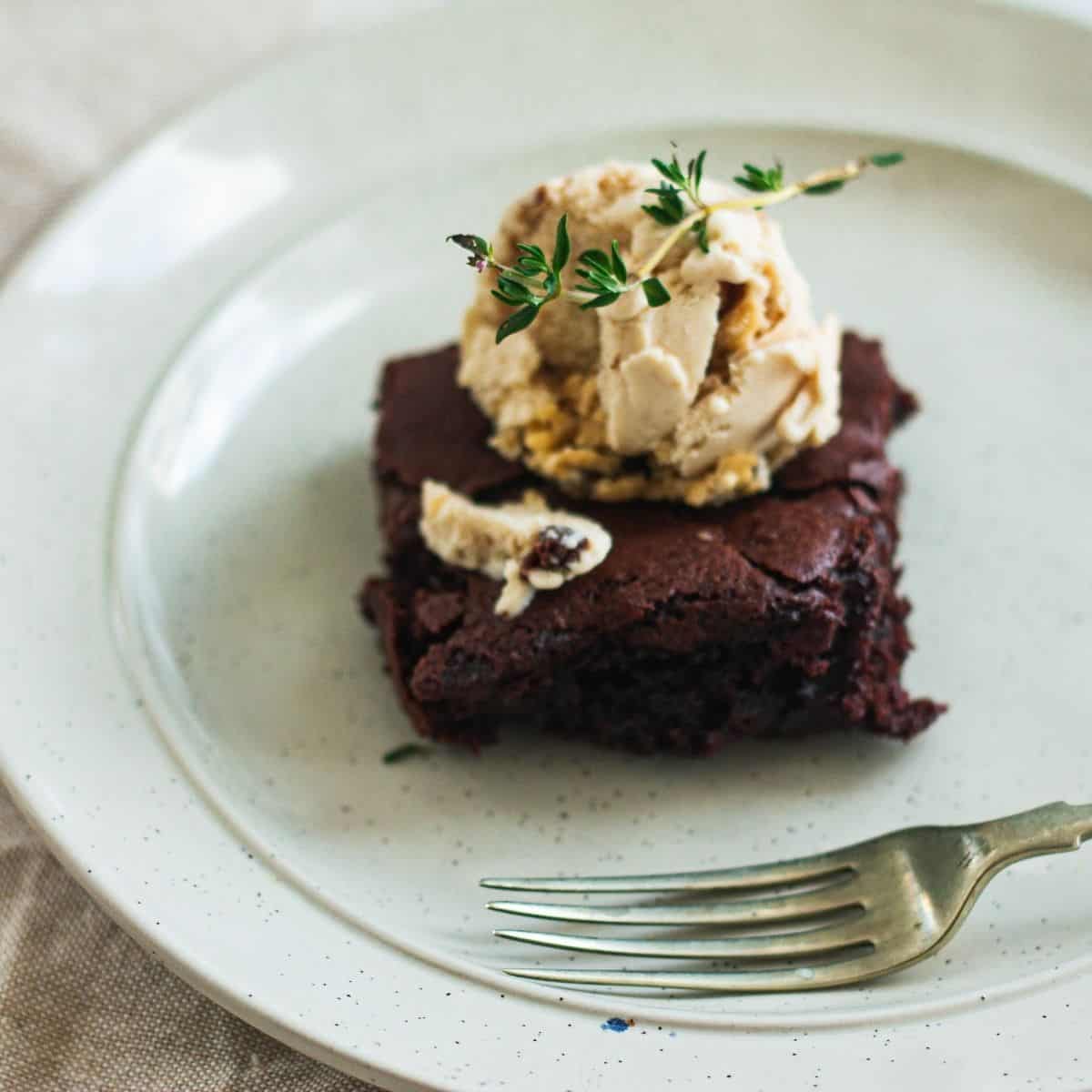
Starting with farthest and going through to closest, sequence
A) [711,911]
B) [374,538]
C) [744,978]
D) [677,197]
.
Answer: [374,538]
[677,197]
[711,911]
[744,978]

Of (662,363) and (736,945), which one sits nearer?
(736,945)

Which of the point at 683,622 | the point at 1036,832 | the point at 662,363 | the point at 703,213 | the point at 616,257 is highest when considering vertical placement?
the point at 703,213

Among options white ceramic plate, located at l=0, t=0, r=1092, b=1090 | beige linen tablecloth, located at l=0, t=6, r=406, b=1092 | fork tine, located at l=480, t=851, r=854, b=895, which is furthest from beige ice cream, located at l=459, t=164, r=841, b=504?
beige linen tablecloth, located at l=0, t=6, r=406, b=1092

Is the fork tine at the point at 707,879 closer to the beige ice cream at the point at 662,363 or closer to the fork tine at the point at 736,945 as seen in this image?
the fork tine at the point at 736,945

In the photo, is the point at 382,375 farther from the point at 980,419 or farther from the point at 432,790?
the point at 980,419

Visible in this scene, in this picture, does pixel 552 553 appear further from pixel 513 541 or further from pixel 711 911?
pixel 711 911

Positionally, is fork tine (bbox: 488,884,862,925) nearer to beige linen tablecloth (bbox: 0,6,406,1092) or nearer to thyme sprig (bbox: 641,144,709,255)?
beige linen tablecloth (bbox: 0,6,406,1092)

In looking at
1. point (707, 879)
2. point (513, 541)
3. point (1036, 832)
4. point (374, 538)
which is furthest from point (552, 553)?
point (1036, 832)

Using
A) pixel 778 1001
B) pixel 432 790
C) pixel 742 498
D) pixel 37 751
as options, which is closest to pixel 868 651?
pixel 742 498
